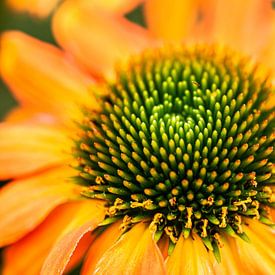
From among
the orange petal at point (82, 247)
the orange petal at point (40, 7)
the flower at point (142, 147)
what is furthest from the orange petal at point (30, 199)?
the orange petal at point (40, 7)

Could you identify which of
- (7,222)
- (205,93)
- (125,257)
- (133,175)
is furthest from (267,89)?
(7,222)

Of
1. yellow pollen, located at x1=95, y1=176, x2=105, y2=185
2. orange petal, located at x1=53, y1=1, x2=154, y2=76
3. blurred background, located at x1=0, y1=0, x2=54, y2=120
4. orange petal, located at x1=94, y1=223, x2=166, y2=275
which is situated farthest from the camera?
blurred background, located at x1=0, y1=0, x2=54, y2=120

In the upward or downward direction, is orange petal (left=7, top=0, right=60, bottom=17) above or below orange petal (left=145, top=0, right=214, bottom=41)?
above

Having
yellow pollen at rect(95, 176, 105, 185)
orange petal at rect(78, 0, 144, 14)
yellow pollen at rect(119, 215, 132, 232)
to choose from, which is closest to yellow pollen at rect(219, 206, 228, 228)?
yellow pollen at rect(119, 215, 132, 232)

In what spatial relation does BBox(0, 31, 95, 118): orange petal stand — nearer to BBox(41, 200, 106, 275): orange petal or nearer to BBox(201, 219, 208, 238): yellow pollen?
BBox(41, 200, 106, 275): orange petal

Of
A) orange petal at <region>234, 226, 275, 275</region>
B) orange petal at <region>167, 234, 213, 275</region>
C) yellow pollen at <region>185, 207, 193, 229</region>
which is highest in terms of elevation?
yellow pollen at <region>185, 207, 193, 229</region>

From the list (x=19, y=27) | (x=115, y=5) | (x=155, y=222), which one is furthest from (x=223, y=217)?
(x=19, y=27)
